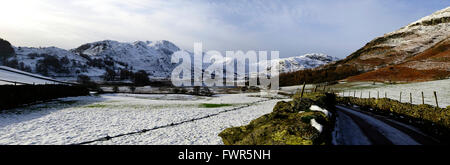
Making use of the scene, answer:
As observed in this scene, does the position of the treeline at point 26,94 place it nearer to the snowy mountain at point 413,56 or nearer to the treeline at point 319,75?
the snowy mountain at point 413,56

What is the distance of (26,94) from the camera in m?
28.5

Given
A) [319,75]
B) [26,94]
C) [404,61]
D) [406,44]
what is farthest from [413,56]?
[26,94]

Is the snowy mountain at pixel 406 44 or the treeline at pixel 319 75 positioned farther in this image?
the treeline at pixel 319 75

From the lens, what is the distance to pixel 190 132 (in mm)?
14930

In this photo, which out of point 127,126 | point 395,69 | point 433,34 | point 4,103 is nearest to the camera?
point 127,126

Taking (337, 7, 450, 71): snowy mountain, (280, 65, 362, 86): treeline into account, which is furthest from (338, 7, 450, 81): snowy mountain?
(280, 65, 362, 86): treeline

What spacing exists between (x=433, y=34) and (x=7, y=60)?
436 meters

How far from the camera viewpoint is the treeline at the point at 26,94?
24700 mm

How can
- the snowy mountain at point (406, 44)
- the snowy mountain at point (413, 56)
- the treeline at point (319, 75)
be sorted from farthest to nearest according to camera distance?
the treeline at point (319, 75) < the snowy mountain at point (406, 44) < the snowy mountain at point (413, 56)

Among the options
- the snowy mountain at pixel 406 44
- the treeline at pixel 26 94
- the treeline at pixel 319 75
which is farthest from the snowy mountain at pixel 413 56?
the treeline at pixel 26 94

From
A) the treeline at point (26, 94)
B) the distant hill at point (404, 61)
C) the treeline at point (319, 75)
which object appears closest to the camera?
the treeline at point (26, 94)
